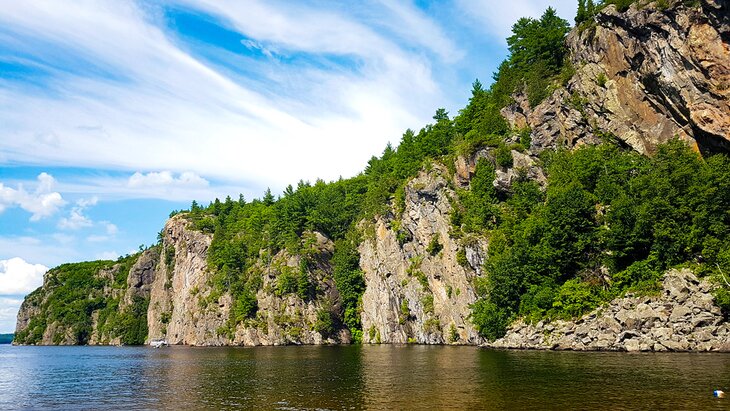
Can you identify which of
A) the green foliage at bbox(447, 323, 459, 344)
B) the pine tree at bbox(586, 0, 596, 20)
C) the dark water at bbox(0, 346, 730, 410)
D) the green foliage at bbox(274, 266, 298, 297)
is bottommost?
the dark water at bbox(0, 346, 730, 410)

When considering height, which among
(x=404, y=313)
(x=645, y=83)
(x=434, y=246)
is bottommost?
(x=404, y=313)

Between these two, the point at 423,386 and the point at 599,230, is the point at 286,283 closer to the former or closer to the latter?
the point at 599,230

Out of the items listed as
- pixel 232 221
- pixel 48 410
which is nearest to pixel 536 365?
pixel 48 410

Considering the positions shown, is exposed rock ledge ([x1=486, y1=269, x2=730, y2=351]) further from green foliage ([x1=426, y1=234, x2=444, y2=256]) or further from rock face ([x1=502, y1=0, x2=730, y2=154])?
green foliage ([x1=426, y1=234, x2=444, y2=256])

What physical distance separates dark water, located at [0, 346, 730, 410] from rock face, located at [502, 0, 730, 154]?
113ft

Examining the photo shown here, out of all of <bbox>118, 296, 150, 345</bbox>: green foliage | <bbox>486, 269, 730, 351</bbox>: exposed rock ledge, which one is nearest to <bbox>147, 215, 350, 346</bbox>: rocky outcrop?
<bbox>118, 296, 150, 345</bbox>: green foliage

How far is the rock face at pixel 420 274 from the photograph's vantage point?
98438 mm

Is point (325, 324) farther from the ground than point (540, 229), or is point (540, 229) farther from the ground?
point (540, 229)

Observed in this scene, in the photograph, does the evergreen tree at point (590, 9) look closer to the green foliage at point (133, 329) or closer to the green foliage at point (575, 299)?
the green foliage at point (575, 299)

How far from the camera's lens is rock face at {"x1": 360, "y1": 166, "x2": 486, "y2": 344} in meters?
98.4

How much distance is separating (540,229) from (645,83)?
26.3 m

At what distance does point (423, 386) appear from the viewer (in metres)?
40.2

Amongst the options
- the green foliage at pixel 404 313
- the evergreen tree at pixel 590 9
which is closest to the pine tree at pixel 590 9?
the evergreen tree at pixel 590 9

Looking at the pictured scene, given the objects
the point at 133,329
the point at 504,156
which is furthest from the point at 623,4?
the point at 133,329
